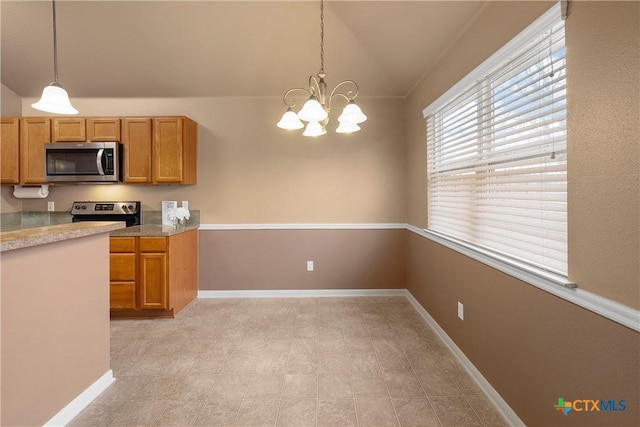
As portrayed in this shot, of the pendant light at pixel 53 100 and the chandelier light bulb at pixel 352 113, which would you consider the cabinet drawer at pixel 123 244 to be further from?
the chandelier light bulb at pixel 352 113

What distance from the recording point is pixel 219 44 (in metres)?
3.21

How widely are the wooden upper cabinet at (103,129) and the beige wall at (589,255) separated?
386 centimetres

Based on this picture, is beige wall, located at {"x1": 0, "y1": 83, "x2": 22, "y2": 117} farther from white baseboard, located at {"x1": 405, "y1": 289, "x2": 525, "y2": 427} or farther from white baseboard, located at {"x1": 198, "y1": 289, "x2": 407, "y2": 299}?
white baseboard, located at {"x1": 405, "y1": 289, "x2": 525, "y2": 427}

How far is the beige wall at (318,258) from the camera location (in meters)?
4.02

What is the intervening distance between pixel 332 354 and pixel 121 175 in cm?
313

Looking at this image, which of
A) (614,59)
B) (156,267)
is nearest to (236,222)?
(156,267)

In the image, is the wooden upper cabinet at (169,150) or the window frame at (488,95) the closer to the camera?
the window frame at (488,95)

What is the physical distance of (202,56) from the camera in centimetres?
335

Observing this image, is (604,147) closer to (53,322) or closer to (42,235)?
(42,235)

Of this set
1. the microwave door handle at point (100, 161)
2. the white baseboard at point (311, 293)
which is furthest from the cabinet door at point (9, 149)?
the white baseboard at point (311, 293)

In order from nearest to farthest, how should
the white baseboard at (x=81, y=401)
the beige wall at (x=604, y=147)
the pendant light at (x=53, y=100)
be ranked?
the beige wall at (x=604, y=147) → the white baseboard at (x=81, y=401) → the pendant light at (x=53, y=100)

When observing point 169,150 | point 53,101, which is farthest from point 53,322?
point 169,150

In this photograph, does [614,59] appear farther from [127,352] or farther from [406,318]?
[127,352]

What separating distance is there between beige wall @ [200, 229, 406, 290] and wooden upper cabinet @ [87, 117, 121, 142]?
1803 mm
